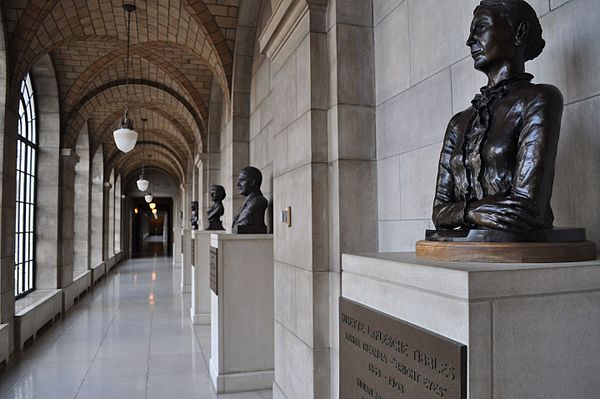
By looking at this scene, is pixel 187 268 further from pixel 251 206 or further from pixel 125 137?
pixel 251 206

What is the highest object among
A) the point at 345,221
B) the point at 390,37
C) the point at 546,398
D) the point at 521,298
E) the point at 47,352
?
the point at 390,37

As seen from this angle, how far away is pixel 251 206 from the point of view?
4.92 metres

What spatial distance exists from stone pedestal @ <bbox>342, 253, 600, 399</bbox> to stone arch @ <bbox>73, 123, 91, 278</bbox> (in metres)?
12.8

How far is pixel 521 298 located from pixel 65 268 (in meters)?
9.86

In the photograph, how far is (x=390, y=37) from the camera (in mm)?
3039

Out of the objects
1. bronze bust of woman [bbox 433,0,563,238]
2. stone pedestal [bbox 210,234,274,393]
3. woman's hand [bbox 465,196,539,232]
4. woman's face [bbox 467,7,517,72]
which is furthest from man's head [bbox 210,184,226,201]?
woman's hand [bbox 465,196,539,232]

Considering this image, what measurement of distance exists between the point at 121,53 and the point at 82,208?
18.1ft

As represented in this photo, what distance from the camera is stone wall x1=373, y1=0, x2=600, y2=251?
5.65 ft

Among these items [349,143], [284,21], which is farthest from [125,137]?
[349,143]

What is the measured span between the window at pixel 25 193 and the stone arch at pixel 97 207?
7.06 metres

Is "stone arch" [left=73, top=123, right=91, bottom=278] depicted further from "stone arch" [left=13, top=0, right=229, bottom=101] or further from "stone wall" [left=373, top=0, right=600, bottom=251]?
"stone wall" [left=373, top=0, right=600, bottom=251]

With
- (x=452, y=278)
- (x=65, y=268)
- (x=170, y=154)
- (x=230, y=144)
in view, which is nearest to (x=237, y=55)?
(x=230, y=144)

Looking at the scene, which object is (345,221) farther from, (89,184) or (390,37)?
(89,184)

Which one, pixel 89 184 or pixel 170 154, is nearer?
pixel 89 184
